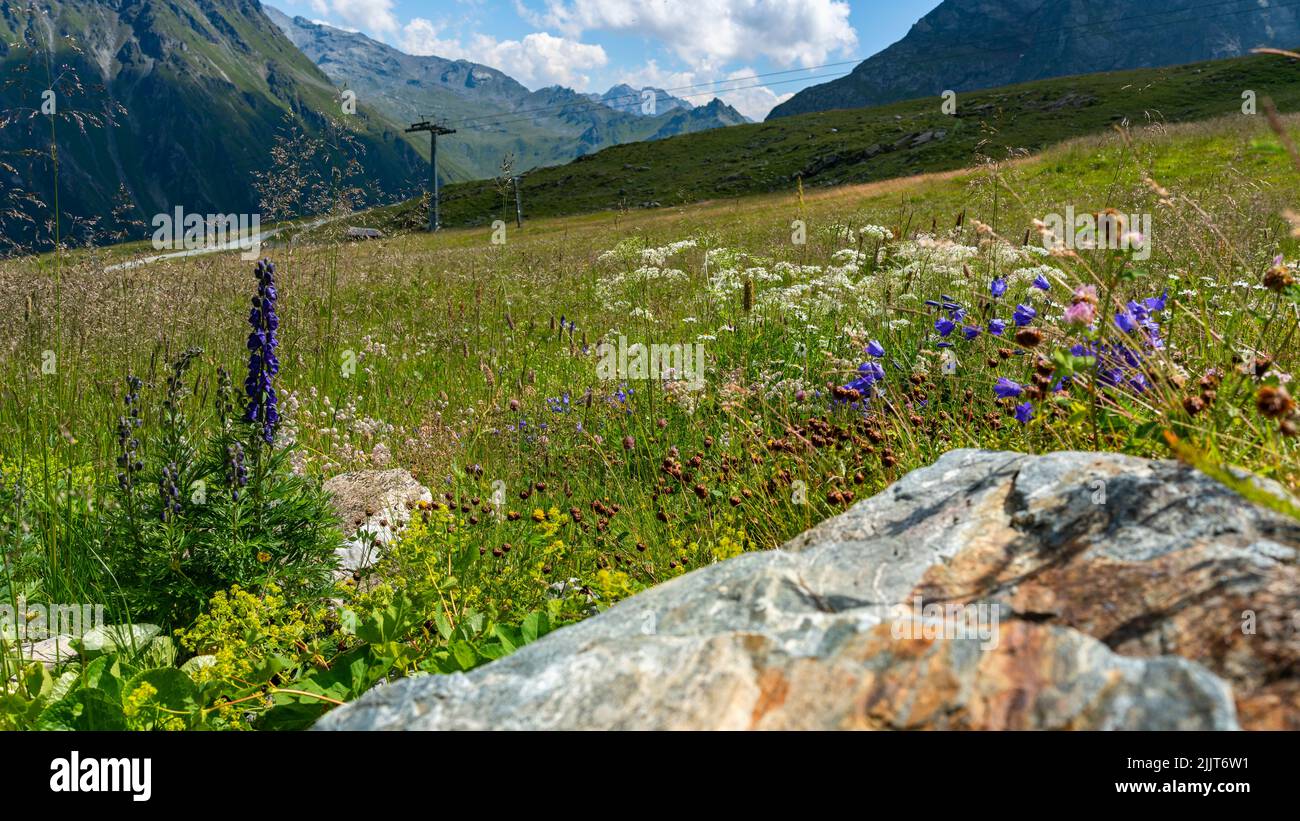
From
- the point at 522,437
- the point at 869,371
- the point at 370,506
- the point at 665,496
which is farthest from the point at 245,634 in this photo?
the point at 869,371

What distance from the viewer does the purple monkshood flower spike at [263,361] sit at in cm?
388

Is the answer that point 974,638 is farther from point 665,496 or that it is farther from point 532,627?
point 665,496

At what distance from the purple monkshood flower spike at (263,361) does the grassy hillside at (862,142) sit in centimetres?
3942

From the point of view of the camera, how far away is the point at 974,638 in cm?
149

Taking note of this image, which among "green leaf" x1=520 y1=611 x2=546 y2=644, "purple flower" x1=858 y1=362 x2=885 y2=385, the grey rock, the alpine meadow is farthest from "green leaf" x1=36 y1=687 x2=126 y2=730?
"purple flower" x1=858 y1=362 x2=885 y2=385

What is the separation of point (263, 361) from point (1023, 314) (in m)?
3.93

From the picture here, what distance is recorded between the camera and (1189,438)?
2545mm

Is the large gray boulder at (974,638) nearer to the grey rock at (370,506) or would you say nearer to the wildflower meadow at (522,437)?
the wildflower meadow at (522,437)

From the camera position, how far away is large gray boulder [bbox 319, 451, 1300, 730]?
132 cm

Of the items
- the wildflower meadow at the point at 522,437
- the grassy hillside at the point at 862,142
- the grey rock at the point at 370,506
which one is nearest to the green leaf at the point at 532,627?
the wildflower meadow at the point at 522,437

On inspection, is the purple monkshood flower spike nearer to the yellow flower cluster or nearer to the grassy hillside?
the yellow flower cluster
